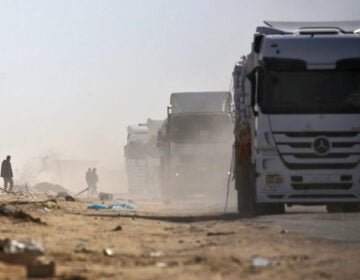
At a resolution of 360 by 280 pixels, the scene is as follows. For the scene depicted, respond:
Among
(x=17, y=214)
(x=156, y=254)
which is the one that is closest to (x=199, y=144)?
(x=17, y=214)

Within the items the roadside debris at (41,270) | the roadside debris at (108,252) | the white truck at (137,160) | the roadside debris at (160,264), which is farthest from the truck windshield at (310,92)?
the white truck at (137,160)

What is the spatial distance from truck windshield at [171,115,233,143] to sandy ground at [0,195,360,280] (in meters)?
17.3

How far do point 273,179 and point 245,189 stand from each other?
2.58 m

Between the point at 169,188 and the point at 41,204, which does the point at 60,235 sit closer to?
the point at 41,204

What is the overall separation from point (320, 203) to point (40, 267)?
10.7m

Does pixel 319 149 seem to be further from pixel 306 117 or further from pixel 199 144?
pixel 199 144

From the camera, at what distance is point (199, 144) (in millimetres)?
34750

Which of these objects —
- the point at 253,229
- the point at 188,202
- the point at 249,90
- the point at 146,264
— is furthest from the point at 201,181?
the point at 146,264

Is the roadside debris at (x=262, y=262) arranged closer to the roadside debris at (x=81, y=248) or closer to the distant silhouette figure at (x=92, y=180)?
the roadside debris at (x=81, y=248)

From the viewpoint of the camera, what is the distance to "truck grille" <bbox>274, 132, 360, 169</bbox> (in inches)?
690

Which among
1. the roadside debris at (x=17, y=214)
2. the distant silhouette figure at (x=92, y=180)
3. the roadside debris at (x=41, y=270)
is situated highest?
the roadside debris at (x=41, y=270)

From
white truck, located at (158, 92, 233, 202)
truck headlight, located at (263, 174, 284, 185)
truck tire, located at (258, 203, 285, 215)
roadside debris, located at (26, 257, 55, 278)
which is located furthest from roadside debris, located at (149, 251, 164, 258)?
white truck, located at (158, 92, 233, 202)

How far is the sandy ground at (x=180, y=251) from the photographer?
8.38 meters

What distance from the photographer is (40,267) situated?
7848mm
